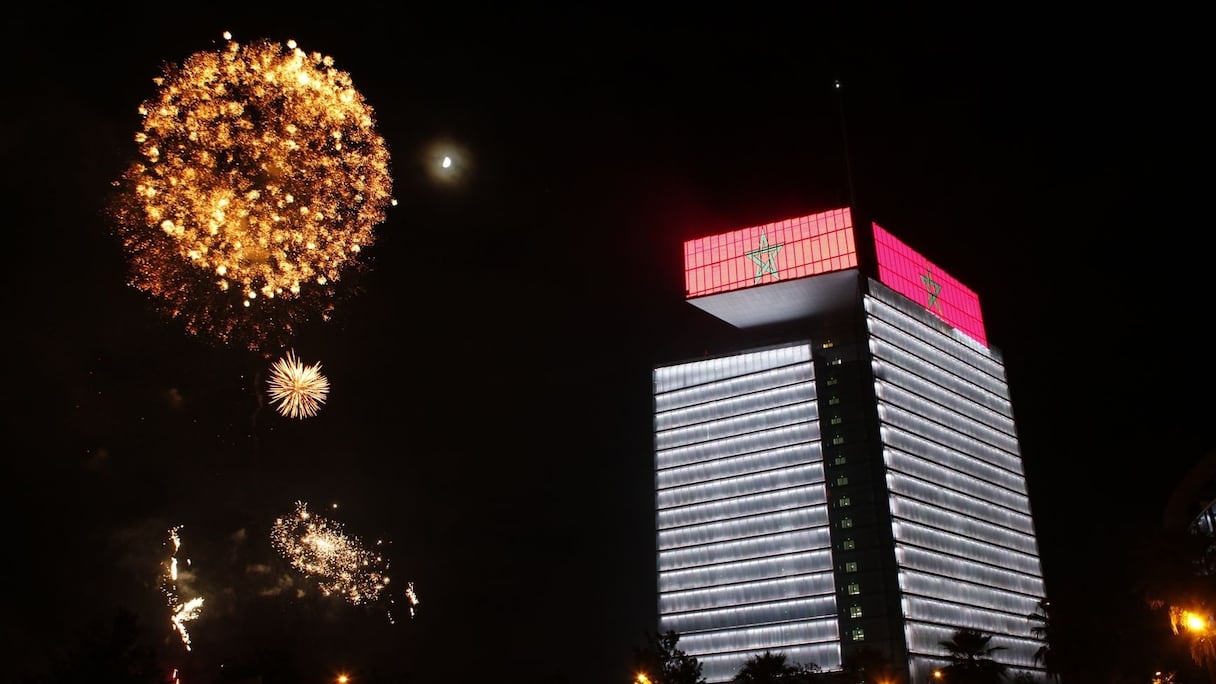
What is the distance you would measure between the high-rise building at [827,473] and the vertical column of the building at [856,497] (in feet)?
0.72

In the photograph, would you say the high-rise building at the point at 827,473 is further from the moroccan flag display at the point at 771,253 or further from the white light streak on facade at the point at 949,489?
the white light streak on facade at the point at 949,489

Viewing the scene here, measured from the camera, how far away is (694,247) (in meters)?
171

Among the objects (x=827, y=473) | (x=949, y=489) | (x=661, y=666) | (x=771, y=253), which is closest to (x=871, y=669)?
(x=661, y=666)

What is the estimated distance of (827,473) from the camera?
160750 mm

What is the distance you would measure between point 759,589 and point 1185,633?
84.8 metres

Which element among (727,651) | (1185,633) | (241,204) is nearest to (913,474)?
(727,651)

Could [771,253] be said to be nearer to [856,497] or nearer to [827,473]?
[827,473]

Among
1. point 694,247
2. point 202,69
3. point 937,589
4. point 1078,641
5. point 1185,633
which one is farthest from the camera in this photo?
point 694,247

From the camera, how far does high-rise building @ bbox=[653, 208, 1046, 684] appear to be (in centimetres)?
15312

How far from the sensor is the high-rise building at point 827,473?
153125 millimetres

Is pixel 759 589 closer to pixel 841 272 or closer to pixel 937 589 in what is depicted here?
pixel 937 589

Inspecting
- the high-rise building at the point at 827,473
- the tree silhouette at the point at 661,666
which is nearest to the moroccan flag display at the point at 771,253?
the high-rise building at the point at 827,473

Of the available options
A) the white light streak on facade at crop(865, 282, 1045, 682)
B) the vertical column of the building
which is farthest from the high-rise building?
the white light streak on facade at crop(865, 282, 1045, 682)

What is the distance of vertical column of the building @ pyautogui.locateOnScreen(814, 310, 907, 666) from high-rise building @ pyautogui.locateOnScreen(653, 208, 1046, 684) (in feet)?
0.72
